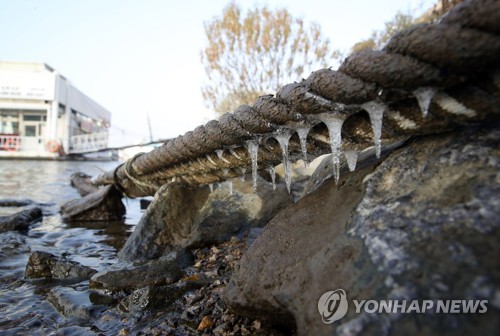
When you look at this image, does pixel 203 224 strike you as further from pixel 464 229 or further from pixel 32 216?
pixel 32 216

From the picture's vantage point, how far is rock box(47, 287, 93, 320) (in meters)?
1.85

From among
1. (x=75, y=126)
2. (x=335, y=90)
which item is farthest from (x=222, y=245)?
(x=75, y=126)

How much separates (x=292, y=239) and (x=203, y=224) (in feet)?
5.66

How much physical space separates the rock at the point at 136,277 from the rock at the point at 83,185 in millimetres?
6191

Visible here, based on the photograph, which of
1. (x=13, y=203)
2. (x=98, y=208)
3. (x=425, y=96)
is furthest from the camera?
(x=13, y=203)

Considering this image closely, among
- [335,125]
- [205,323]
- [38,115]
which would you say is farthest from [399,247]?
[38,115]

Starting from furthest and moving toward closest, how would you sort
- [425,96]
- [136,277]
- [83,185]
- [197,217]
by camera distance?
[83,185], [197,217], [136,277], [425,96]

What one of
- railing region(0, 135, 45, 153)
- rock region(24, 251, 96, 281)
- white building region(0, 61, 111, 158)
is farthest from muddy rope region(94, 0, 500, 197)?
railing region(0, 135, 45, 153)

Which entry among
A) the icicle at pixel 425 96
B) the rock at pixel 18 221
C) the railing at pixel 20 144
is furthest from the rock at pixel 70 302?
the railing at pixel 20 144

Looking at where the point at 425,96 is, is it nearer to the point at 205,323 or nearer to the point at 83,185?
the point at 205,323

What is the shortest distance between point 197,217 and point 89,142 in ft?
94.3

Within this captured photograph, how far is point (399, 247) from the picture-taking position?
3.02 feet

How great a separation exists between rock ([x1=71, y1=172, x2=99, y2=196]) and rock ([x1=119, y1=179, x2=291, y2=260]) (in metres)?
5.41

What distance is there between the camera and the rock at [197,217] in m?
2.93
